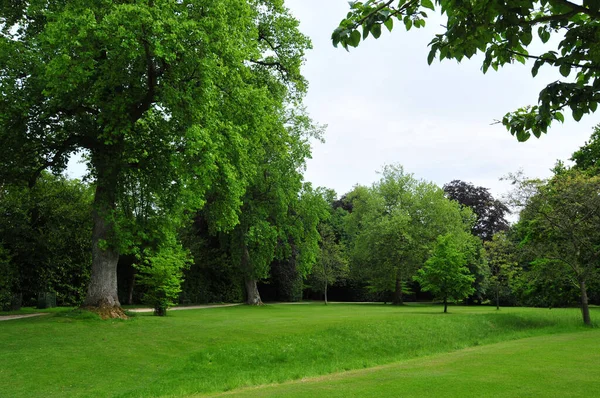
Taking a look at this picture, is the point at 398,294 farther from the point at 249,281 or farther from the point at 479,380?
the point at 479,380

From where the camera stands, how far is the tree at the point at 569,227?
21.9 metres

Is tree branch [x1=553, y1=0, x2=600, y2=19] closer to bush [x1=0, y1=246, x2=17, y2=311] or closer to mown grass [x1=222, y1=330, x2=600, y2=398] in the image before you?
mown grass [x1=222, y1=330, x2=600, y2=398]

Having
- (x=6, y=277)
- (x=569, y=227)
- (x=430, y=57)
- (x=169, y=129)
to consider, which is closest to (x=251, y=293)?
(x=6, y=277)

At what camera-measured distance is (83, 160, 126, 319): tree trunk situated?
54.5ft

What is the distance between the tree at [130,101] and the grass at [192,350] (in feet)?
9.79

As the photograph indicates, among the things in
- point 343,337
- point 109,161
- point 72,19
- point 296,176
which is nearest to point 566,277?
point 343,337

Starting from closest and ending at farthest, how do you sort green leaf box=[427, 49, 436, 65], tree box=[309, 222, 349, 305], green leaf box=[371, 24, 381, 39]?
green leaf box=[371, 24, 381, 39] < green leaf box=[427, 49, 436, 65] < tree box=[309, 222, 349, 305]

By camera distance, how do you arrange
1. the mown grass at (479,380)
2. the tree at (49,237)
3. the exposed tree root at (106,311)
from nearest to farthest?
the mown grass at (479,380), the exposed tree root at (106,311), the tree at (49,237)

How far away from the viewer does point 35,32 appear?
16656mm

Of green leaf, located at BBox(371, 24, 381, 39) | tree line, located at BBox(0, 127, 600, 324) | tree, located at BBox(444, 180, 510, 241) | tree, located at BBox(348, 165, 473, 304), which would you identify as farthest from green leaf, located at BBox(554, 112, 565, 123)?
tree, located at BBox(444, 180, 510, 241)

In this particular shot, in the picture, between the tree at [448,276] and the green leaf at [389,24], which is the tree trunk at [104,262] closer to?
the green leaf at [389,24]

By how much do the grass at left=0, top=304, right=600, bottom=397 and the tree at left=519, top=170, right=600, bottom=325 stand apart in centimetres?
393

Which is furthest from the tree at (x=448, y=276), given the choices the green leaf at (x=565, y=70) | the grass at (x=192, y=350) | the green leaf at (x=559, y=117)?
the green leaf at (x=565, y=70)

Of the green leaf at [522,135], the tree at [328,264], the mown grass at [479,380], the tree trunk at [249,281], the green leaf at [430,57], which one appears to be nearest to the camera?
the green leaf at [430,57]
